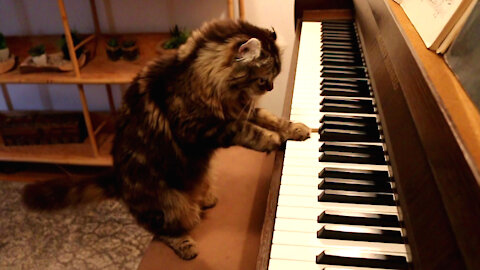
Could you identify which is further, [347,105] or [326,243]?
[347,105]

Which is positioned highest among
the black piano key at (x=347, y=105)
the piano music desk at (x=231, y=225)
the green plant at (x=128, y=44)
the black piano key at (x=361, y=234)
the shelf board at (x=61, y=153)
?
the black piano key at (x=347, y=105)

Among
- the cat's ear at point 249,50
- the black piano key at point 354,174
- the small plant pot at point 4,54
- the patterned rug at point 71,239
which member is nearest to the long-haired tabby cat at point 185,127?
the cat's ear at point 249,50

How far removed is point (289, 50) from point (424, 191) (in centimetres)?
189

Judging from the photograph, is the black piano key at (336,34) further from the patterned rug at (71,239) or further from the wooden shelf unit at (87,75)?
the patterned rug at (71,239)

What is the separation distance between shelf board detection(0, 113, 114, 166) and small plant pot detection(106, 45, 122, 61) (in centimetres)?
49

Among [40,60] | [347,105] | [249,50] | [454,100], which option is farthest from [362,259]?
[40,60]

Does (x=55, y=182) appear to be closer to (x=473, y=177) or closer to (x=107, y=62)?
(x=107, y=62)

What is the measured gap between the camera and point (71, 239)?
2.22 m

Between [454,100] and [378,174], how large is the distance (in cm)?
32

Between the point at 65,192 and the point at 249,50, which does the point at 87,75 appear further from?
the point at 249,50

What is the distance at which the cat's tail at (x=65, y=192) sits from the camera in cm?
146

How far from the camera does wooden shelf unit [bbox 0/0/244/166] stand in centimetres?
221

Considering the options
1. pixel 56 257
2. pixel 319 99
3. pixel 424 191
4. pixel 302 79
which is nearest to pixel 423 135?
pixel 424 191

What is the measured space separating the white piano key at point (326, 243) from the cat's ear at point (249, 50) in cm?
61
